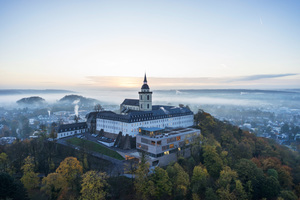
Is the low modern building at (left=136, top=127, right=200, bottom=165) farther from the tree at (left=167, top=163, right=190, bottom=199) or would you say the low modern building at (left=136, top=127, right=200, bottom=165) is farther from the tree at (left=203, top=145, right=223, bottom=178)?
the tree at (left=167, top=163, right=190, bottom=199)

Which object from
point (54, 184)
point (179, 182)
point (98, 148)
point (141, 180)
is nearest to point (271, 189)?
point (179, 182)

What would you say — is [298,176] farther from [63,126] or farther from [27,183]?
[63,126]

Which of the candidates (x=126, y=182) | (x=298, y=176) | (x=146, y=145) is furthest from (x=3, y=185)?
(x=298, y=176)

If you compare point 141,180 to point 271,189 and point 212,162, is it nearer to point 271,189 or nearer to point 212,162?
point 212,162

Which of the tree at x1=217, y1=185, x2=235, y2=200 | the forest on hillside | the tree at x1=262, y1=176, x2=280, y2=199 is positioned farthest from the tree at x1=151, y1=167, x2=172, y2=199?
the tree at x1=262, y1=176, x2=280, y2=199

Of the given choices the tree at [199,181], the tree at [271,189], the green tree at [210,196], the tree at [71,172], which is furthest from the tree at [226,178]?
the tree at [71,172]

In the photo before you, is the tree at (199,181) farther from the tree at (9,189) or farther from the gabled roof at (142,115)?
the tree at (9,189)

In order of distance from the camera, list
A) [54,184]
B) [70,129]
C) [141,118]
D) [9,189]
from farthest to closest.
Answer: [70,129] < [141,118] < [54,184] < [9,189]
